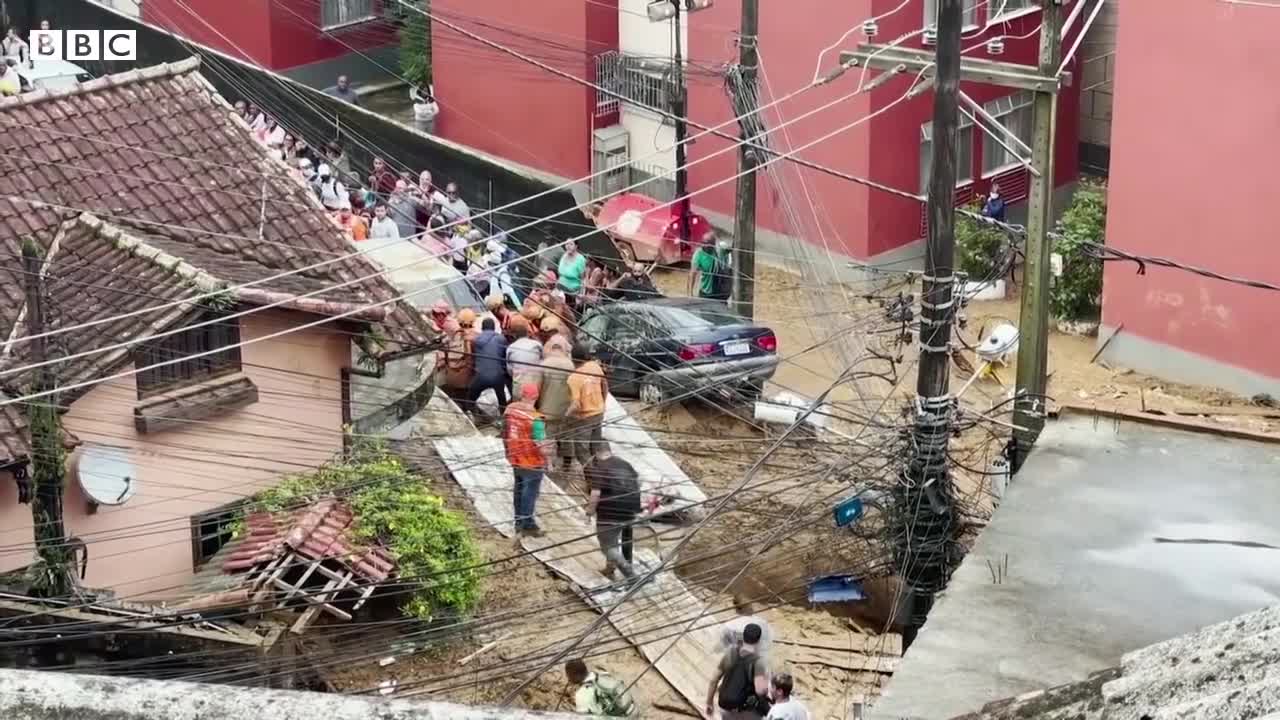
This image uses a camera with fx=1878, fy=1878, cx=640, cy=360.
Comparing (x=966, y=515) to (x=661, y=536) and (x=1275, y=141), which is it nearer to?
(x=661, y=536)

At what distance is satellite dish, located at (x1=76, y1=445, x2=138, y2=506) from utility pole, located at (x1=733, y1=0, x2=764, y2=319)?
8264 mm

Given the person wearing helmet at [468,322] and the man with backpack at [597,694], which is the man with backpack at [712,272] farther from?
the man with backpack at [597,694]

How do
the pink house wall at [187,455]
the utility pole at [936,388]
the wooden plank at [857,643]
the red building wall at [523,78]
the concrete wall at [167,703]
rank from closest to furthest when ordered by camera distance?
the concrete wall at [167,703] → the utility pole at [936,388] → the pink house wall at [187,455] → the wooden plank at [857,643] → the red building wall at [523,78]

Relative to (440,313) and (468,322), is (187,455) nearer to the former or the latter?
(440,313)

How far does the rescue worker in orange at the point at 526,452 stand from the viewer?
16016 millimetres

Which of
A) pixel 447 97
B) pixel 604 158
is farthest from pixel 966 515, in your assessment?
pixel 447 97

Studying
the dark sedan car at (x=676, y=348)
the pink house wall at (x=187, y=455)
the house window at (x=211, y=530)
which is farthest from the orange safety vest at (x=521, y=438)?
the dark sedan car at (x=676, y=348)

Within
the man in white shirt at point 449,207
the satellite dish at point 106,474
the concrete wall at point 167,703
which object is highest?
the concrete wall at point 167,703

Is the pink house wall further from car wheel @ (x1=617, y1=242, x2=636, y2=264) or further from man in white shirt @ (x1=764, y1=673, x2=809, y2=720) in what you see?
car wheel @ (x1=617, y1=242, x2=636, y2=264)

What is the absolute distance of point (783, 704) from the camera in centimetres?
1141

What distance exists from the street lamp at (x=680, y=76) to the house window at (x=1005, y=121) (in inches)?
176

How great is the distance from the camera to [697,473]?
60.8 feet

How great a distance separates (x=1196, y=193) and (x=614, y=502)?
32.1 ft

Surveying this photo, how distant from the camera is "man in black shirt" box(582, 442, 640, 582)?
1525cm
